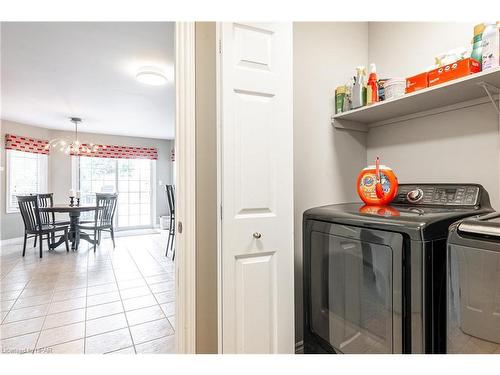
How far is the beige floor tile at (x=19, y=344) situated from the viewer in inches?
70.5

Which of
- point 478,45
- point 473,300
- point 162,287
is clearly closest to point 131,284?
point 162,287

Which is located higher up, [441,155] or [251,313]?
[441,155]

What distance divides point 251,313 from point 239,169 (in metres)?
0.66

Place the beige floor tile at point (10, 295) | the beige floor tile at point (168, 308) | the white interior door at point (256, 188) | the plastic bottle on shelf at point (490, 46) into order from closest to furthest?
the plastic bottle on shelf at point (490, 46)
the white interior door at point (256, 188)
the beige floor tile at point (168, 308)
the beige floor tile at point (10, 295)

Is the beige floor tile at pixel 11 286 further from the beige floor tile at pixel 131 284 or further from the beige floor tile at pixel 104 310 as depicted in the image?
the beige floor tile at pixel 104 310

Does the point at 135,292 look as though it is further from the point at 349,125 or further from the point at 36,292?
the point at 349,125

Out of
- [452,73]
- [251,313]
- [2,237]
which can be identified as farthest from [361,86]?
[2,237]

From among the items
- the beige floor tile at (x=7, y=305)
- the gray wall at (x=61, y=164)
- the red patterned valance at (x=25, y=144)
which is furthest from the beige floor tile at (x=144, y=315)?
the red patterned valance at (x=25, y=144)

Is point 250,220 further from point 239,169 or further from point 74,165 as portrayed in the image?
point 74,165

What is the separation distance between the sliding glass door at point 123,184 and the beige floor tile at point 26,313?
15.5 ft

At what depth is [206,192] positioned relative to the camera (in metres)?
1.30

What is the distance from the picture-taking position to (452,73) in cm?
119

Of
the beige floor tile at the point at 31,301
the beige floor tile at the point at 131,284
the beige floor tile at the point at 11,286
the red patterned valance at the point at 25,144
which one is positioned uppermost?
the red patterned valance at the point at 25,144

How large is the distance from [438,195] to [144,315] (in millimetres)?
2363
